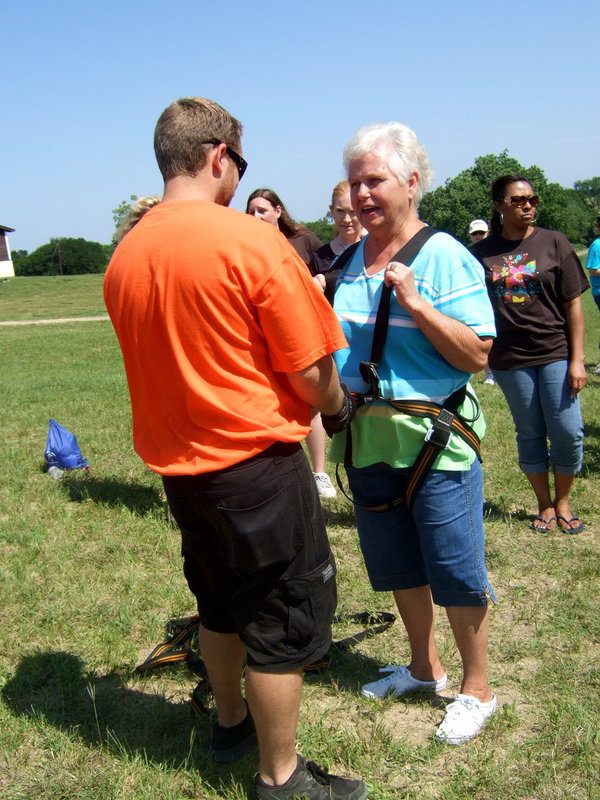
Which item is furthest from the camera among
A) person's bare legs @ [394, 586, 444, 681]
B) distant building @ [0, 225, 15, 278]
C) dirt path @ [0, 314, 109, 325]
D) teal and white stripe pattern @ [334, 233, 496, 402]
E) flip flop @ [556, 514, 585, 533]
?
distant building @ [0, 225, 15, 278]

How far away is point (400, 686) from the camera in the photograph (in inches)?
120

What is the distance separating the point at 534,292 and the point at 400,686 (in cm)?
251

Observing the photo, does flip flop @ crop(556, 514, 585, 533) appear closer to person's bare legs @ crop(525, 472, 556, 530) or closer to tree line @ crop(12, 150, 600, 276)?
person's bare legs @ crop(525, 472, 556, 530)

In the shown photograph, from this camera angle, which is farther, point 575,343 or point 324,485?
point 324,485

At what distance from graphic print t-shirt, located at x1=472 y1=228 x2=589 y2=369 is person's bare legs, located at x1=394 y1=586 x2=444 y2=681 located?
207cm

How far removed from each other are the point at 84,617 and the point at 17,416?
556 centimetres

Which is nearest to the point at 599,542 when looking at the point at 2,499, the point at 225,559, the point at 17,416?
the point at 225,559

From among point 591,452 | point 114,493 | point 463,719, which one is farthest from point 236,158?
point 591,452

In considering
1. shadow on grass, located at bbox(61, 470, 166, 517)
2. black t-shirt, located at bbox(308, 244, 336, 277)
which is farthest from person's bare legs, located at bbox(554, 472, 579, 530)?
shadow on grass, located at bbox(61, 470, 166, 517)

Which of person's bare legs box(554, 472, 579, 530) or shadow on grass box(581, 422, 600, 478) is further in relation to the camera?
shadow on grass box(581, 422, 600, 478)

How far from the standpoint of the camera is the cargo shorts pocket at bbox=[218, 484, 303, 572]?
2133 mm

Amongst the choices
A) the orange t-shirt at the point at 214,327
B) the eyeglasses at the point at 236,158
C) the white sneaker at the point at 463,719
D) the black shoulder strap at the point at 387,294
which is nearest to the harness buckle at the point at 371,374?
the black shoulder strap at the point at 387,294

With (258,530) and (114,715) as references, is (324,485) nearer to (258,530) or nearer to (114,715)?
(114,715)

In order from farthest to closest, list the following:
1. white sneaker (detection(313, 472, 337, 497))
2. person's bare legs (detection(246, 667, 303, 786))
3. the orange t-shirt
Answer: white sneaker (detection(313, 472, 337, 497)) < person's bare legs (detection(246, 667, 303, 786)) < the orange t-shirt
